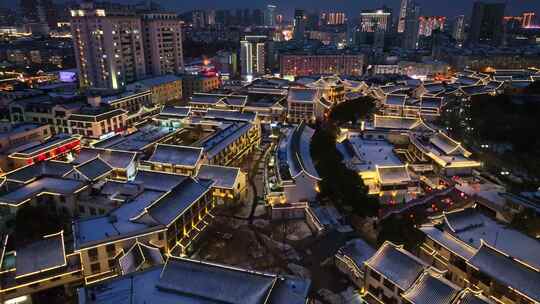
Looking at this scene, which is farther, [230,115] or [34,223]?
[230,115]

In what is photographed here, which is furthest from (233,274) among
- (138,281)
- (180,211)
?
(180,211)

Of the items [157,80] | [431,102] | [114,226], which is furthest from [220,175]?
[157,80]

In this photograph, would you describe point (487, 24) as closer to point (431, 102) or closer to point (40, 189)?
point (431, 102)

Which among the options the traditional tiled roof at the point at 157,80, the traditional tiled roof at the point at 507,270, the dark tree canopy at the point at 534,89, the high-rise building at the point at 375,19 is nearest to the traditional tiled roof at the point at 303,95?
the traditional tiled roof at the point at 157,80

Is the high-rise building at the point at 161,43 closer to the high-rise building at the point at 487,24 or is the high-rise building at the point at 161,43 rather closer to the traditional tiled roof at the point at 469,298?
the traditional tiled roof at the point at 469,298

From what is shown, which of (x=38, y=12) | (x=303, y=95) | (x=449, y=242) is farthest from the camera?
(x=38, y=12)

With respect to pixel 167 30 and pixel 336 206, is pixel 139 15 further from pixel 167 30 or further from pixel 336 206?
pixel 336 206

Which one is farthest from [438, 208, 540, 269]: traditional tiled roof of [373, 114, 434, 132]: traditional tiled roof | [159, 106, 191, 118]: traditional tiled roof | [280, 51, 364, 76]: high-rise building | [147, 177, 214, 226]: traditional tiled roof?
[280, 51, 364, 76]: high-rise building
